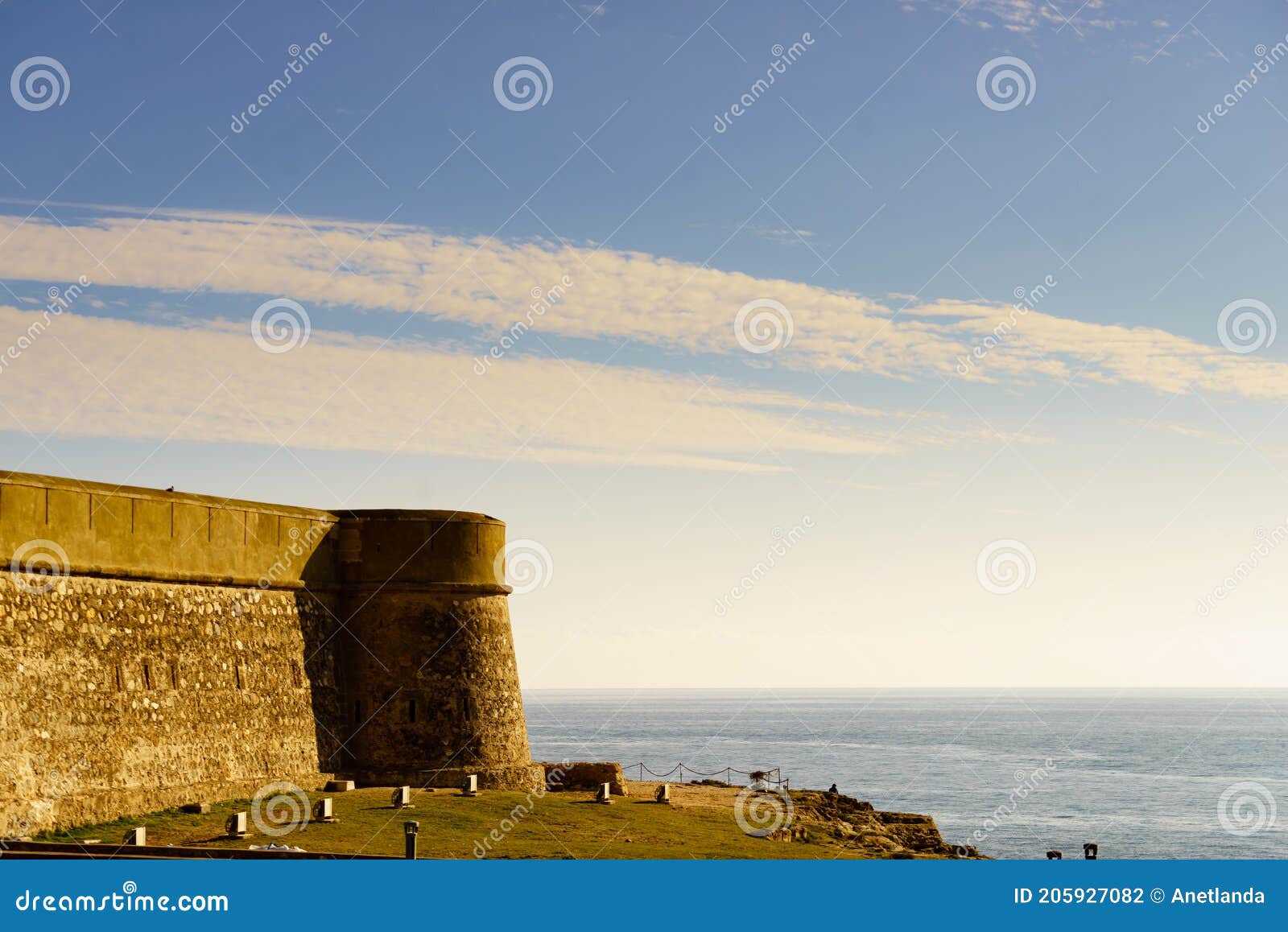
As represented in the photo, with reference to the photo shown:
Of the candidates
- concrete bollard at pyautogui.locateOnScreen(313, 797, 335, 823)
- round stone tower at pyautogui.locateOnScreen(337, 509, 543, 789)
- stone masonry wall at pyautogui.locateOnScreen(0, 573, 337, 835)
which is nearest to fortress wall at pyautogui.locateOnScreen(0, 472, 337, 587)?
Answer: stone masonry wall at pyautogui.locateOnScreen(0, 573, 337, 835)

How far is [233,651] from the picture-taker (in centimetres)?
2661

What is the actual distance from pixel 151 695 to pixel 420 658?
780 cm

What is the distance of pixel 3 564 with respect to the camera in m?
20.7

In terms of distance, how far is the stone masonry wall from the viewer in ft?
67.8

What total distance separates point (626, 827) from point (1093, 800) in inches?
2417

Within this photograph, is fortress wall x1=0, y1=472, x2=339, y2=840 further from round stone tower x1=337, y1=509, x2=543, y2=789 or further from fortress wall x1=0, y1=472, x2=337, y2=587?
round stone tower x1=337, y1=509, x2=543, y2=789

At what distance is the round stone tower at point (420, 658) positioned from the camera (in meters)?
30.1

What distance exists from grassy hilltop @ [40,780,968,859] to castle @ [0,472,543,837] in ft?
3.39

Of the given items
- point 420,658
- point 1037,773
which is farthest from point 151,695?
point 1037,773

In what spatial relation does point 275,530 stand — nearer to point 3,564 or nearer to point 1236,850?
point 3,564

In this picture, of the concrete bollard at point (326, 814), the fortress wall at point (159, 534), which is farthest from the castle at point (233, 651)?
the concrete bollard at point (326, 814)

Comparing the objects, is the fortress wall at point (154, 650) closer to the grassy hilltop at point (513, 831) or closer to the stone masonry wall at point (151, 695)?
the stone masonry wall at point (151, 695)

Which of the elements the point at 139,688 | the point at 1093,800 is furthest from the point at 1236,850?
the point at 139,688

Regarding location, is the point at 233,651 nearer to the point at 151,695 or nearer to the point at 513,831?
the point at 151,695
